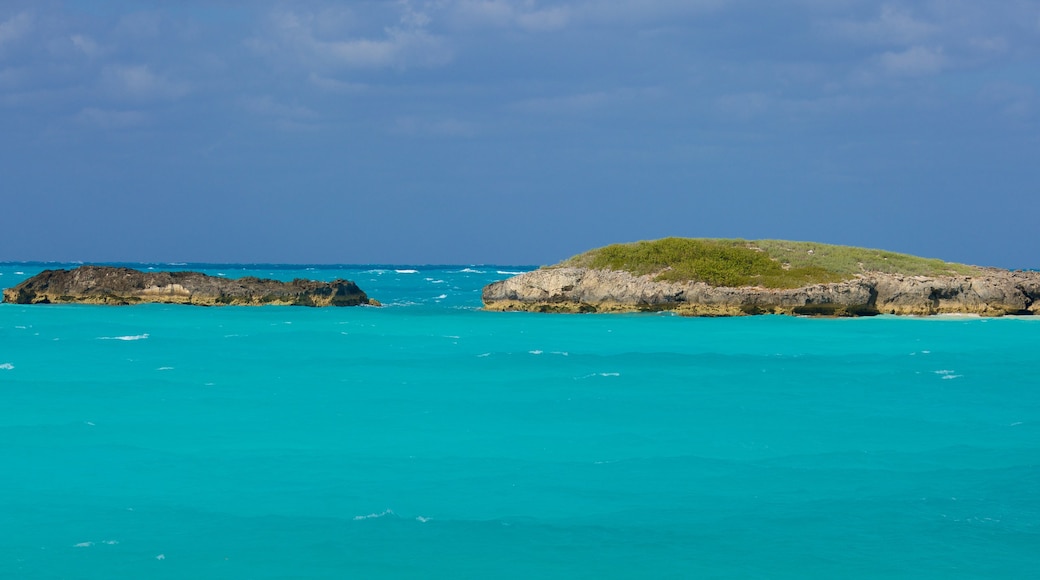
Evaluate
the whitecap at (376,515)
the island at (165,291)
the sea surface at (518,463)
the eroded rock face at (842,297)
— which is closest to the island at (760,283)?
the eroded rock face at (842,297)

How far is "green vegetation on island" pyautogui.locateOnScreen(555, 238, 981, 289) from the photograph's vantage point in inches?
2970

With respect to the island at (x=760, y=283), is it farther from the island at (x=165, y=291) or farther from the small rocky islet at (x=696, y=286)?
the island at (x=165, y=291)

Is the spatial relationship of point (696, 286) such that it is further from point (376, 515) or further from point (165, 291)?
point (376, 515)

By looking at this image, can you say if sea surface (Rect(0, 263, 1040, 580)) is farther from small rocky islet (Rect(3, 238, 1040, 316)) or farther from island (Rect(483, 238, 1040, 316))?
small rocky islet (Rect(3, 238, 1040, 316))

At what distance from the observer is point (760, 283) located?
74.7m

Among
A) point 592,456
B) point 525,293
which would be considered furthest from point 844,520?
point 525,293

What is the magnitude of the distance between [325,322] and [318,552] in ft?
163

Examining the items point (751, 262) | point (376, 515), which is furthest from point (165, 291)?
point (376, 515)

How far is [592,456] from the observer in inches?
961

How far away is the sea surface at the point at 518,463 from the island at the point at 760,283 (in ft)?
82.4

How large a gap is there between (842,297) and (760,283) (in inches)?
233

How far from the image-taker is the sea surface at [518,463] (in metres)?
17.1

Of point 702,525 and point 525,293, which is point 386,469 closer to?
point 702,525

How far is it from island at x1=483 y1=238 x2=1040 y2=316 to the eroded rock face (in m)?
0.07
